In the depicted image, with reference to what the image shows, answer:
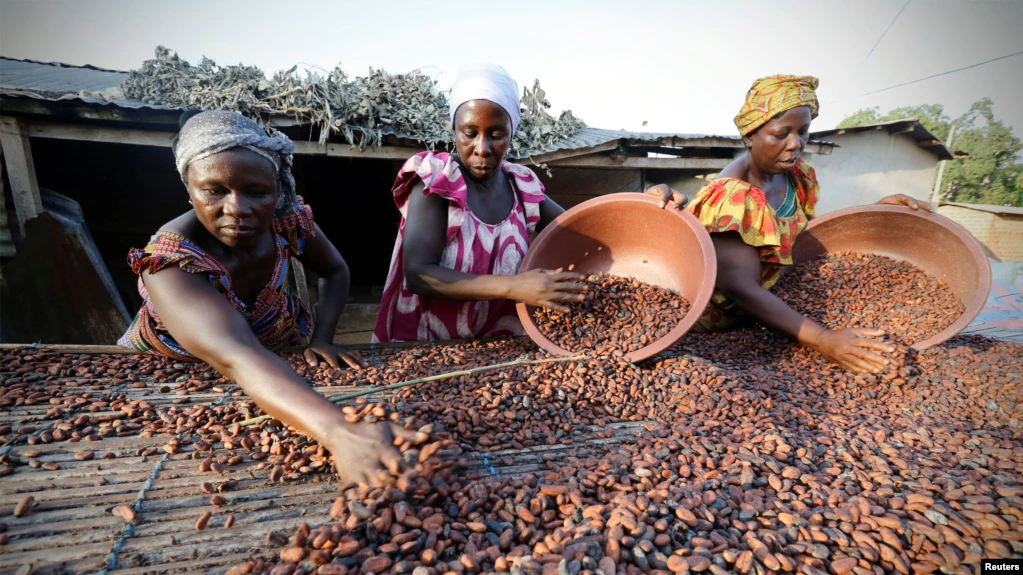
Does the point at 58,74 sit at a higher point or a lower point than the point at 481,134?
higher

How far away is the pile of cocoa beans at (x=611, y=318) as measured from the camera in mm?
2088

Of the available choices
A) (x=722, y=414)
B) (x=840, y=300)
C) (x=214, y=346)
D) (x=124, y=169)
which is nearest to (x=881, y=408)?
(x=722, y=414)

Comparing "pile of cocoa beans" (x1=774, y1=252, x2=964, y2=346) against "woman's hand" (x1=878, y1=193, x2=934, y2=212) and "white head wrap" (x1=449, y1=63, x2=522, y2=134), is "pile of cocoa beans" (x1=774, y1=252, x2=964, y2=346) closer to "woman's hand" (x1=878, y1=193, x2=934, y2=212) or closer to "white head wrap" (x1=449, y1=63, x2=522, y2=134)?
"woman's hand" (x1=878, y1=193, x2=934, y2=212)

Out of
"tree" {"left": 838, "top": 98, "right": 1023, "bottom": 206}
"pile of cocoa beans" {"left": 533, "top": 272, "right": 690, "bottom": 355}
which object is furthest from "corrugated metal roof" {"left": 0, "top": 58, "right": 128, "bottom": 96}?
"tree" {"left": 838, "top": 98, "right": 1023, "bottom": 206}

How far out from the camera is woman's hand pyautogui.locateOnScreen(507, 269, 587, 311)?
2.02 meters

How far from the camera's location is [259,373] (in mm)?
1352

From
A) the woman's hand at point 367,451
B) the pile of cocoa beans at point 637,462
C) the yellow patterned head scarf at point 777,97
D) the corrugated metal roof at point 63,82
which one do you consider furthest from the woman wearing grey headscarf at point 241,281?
the corrugated metal roof at point 63,82

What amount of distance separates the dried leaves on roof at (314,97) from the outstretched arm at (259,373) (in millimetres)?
2947

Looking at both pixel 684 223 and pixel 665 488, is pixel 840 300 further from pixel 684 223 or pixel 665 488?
pixel 665 488

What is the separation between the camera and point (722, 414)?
1639mm

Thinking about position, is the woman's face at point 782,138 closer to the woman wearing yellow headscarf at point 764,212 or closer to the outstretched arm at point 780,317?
the woman wearing yellow headscarf at point 764,212

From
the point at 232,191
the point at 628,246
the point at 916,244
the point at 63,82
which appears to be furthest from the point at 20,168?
the point at 916,244

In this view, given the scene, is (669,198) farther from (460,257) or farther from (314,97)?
(314,97)

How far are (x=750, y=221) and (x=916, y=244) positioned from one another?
3.87ft
